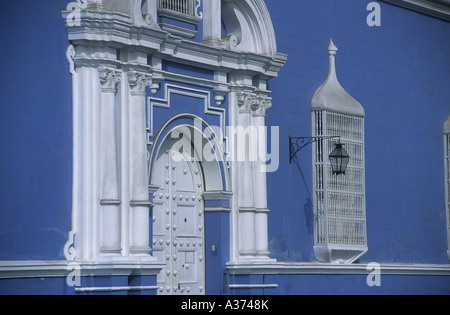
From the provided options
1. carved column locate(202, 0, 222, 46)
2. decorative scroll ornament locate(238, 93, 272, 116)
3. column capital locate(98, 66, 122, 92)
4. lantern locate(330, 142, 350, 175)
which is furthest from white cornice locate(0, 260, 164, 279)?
lantern locate(330, 142, 350, 175)

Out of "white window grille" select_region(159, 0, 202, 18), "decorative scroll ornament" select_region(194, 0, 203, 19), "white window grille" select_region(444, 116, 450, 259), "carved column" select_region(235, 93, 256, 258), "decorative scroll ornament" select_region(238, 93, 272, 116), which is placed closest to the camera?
"white window grille" select_region(159, 0, 202, 18)

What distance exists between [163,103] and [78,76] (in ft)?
4.13

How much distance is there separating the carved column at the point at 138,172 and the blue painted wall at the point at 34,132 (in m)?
0.74

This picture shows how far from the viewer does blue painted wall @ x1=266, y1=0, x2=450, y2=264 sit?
1445 cm

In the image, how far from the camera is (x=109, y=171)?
11.6m

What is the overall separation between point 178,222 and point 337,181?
280 cm

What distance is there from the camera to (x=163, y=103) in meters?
12.6

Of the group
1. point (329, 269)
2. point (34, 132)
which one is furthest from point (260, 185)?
point (34, 132)

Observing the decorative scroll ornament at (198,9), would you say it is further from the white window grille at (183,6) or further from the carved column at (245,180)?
the carved column at (245,180)

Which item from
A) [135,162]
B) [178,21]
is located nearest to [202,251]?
[135,162]

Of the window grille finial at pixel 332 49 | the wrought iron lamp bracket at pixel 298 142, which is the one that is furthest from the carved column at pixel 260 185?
the window grille finial at pixel 332 49

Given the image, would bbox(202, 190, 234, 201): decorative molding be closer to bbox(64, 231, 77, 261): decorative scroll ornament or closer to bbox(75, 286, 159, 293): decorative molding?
bbox(75, 286, 159, 293): decorative molding

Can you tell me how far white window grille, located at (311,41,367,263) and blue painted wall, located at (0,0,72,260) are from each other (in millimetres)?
4276
